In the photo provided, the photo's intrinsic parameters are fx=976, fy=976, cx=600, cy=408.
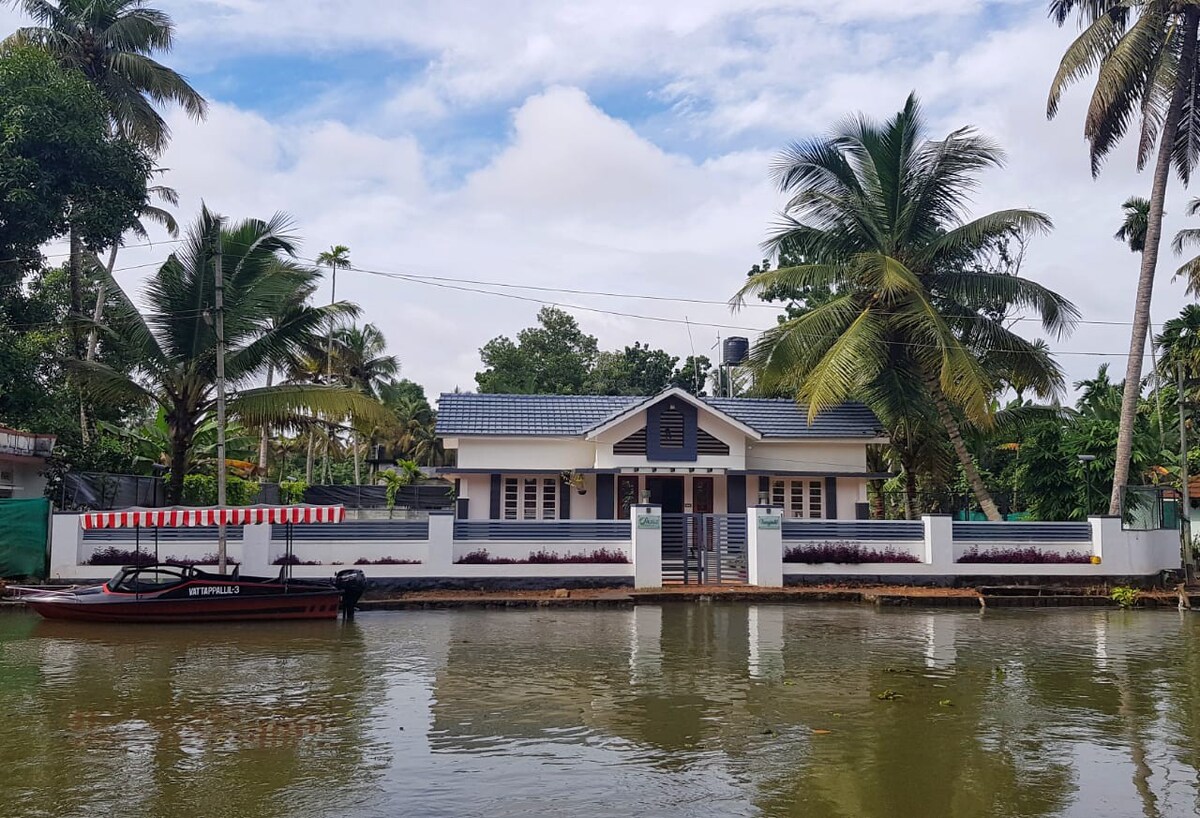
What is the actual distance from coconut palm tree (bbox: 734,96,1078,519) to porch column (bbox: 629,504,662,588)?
464 centimetres

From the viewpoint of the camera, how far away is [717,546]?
69.5 feet

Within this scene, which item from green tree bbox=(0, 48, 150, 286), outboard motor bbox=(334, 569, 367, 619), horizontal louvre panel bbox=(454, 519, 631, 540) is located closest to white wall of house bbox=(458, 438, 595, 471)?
horizontal louvre panel bbox=(454, 519, 631, 540)

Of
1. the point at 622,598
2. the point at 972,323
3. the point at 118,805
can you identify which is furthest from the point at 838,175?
the point at 118,805

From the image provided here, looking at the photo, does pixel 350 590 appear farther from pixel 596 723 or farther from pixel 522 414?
pixel 596 723

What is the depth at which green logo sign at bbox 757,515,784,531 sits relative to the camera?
20.7m

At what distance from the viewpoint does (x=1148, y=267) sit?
22422 mm

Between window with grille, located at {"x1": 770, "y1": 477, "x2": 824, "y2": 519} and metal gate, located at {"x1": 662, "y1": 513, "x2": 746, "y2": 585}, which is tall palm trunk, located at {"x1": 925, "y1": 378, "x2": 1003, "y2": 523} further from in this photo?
metal gate, located at {"x1": 662, "y1": 513, "x2": 746, "y2": 585}

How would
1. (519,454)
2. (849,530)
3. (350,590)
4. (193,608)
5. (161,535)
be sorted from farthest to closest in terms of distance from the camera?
(519,454) < (849,530) < (161,535) < (350,590) < (193,608)

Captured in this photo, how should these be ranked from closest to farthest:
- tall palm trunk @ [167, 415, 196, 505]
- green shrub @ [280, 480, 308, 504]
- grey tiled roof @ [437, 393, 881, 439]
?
tall palm trunk @ [167, 415, 196, 505] < grey tiled roof @ [437, 393, 881, 439] < green shrub @ [280, 480, 308, 504]

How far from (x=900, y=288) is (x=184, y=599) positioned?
16.3 metres

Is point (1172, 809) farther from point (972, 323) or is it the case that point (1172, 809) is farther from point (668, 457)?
point (972, 323)

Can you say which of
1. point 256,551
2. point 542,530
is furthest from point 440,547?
point 256,551

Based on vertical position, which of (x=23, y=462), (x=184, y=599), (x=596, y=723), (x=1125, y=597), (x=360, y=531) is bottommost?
(x=596, y=723)

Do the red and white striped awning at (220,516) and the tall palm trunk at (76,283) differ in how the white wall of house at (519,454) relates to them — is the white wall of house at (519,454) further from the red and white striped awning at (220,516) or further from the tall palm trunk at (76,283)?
the tall palm trunk at (76,283)
